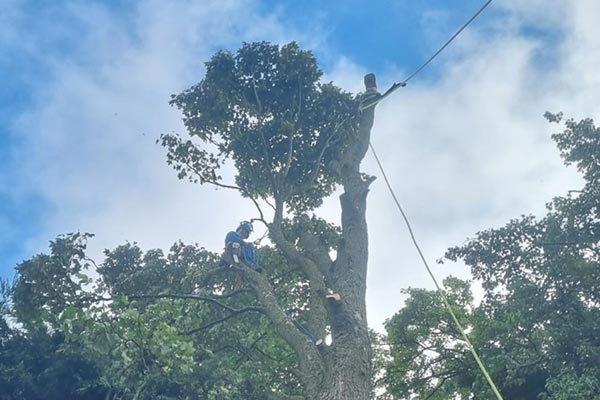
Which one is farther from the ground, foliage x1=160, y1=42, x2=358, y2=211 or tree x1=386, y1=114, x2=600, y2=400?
foliage x1=160, y1=42, x2=358, y2=211

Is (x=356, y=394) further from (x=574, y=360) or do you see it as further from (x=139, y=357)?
(x=574, y=360)

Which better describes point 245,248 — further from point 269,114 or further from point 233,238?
point 269,114

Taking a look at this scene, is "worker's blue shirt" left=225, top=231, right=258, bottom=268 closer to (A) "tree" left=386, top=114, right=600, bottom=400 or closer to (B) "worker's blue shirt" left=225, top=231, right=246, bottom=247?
(B) "worker's blue shirt" left=225, top=231, right=246, bottom=247

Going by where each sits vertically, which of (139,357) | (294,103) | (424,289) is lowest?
(139,357)

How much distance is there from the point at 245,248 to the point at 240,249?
334mm

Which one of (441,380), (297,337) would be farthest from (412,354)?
(297,337)

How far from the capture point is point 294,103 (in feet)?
27.1

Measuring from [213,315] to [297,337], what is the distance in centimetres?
278

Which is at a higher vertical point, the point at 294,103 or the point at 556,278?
the point at 294,103

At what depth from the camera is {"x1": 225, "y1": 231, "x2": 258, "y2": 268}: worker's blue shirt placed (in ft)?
21.4

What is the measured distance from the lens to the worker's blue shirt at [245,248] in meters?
6.53

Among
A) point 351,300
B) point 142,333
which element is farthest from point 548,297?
point 142,333

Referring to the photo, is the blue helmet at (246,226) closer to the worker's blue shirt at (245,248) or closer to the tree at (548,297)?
the worker's blue shirt at (245,248)

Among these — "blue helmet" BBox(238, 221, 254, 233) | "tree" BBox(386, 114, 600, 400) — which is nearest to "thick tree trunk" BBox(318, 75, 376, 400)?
"blue helmet" BBox(238, 221, 254, 233)
